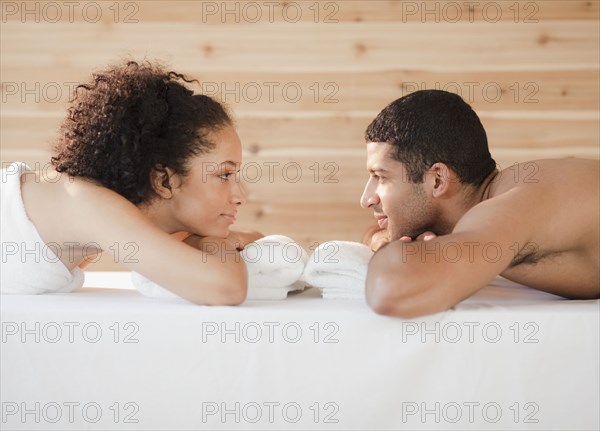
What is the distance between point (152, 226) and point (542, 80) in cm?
224

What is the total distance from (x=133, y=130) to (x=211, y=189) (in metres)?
0.21

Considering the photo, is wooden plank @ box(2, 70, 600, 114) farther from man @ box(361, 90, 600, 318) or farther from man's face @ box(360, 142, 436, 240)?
man's face @ box(360, 142, 436, 240)

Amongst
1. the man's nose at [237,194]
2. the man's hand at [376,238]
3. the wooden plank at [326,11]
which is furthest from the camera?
the wooden plank at [326,11]

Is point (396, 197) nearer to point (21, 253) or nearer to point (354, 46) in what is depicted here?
point (21, 253)

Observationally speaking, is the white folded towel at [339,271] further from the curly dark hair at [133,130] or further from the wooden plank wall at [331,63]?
the wooden plank wall at [331,63]

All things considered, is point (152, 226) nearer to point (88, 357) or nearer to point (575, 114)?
point (88, 357)

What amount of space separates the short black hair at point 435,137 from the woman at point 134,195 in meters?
0.37

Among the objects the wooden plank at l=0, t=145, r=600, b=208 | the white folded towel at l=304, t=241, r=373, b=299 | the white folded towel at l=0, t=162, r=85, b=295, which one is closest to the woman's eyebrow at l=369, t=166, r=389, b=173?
the white folded towel at l=304, t=241, r=373, b=299

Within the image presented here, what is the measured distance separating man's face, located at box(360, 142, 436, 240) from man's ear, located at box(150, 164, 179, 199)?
1.43ft

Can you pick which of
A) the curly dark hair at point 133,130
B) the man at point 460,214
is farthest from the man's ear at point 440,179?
the curly dark hair at point 133,130

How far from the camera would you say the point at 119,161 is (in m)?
1.58

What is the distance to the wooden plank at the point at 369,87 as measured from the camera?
3.16m

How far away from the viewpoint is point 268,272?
5.06 feet

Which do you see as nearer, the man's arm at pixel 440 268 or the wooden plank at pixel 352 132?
the man's arm at pixel 440 268
